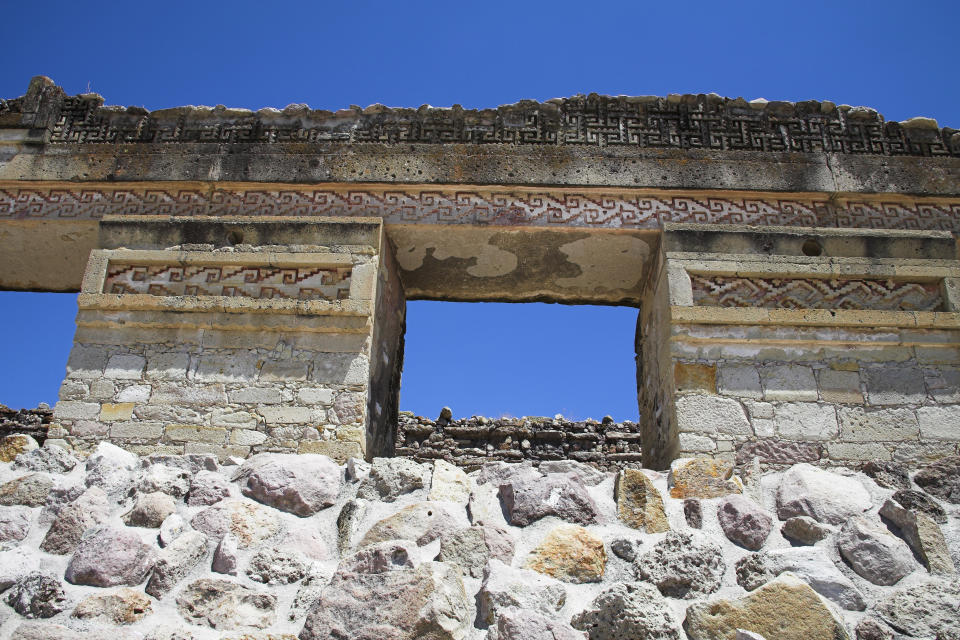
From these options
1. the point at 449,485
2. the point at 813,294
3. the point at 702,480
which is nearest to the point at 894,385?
the point at 813,294

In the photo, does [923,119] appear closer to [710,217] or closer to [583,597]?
[710,217]

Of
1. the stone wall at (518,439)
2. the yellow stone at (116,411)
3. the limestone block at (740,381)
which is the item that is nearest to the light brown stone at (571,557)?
the limestone block at (740,381)

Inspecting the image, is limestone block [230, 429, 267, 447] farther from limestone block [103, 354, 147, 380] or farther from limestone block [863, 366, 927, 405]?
limestone block [863, 366, 927, 405]

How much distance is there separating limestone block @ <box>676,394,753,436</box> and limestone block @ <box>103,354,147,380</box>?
137 inches

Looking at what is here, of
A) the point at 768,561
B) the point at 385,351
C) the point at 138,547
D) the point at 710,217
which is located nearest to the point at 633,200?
the point at 710,217

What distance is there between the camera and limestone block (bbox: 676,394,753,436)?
188 inches

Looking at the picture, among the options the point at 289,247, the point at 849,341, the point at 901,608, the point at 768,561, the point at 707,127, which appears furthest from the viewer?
the point at 707,127

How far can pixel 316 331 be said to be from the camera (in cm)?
512

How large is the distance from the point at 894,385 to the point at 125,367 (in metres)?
4.97

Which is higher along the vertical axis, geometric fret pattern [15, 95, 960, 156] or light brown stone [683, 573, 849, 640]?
geometric fret pattern [15, 95, 960, 156]

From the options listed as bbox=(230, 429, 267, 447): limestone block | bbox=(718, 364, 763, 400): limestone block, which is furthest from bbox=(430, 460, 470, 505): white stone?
bbox=(718, 364, 763, 400): limestone block

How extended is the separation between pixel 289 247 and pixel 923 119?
4891mm

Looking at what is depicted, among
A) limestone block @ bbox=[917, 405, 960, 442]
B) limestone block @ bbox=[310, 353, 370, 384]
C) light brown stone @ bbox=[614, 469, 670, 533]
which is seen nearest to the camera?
light brown stone @ bbox=[614, 469, 670, 533]

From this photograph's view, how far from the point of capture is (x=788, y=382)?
494 centimetres
